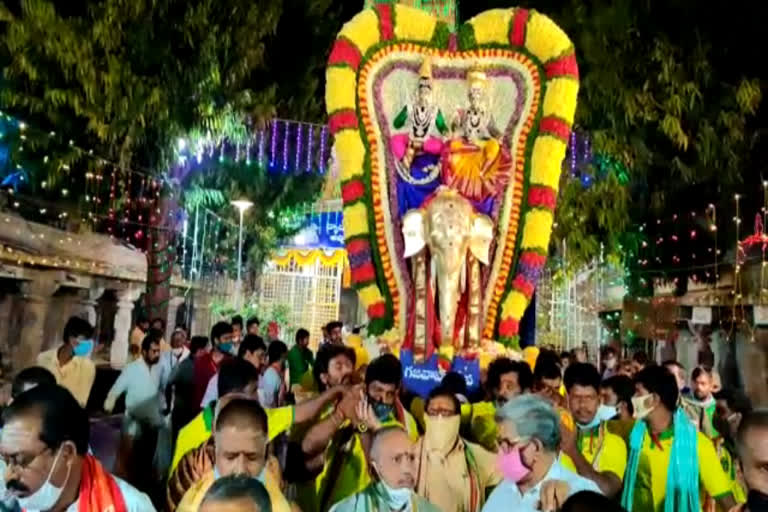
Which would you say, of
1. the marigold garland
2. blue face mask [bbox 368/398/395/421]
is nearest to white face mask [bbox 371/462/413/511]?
blue face mask [bbox 368/398/395/421]

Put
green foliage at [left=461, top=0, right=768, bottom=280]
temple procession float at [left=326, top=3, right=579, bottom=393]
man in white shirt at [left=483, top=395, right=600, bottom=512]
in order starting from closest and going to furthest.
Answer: man in white shirt at [left=483, top=395, right=600, bottom=512] → temple procession float at [left=326, top=3, right=579, bottom=393] → green foliage at [left=461, top=0, right=768, bottom=280]

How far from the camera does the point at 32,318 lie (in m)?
14.1

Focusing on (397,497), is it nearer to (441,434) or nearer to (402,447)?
(402,447)

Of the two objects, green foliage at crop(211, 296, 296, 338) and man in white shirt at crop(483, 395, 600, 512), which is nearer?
man in white shirt at crop(483, 395, 600, 512)

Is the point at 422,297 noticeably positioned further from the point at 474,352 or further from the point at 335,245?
the point at 335,245

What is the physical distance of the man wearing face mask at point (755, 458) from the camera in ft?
9.04

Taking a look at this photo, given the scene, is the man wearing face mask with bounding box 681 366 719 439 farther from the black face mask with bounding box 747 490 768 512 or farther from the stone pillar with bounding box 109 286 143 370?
the stone pillar with bounding box 109 286 143 370

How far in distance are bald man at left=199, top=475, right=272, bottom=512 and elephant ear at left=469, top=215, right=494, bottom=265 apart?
778 cm

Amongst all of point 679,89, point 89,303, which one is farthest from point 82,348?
point 679,89

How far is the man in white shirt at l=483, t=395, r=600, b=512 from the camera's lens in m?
2.90

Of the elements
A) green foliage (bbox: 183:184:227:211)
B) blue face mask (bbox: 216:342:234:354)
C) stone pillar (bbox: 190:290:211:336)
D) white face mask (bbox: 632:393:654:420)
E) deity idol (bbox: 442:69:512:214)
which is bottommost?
white face mask (bbox: 632:393:654:420)

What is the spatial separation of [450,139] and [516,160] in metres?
0.93

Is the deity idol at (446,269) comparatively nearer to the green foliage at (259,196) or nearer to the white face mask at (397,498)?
the white face mask at (397,498)

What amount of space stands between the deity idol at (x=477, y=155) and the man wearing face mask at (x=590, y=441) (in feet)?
19.7
